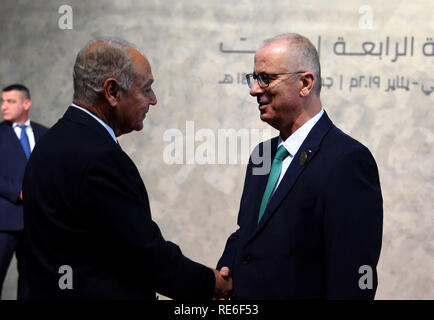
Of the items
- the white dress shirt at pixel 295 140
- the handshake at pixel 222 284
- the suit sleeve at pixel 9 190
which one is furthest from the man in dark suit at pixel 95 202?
the suit sleeve at pixel 9 190

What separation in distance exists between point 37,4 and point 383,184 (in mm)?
3129

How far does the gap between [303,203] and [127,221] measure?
0.55m

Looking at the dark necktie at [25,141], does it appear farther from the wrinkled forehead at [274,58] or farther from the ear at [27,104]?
the wrinkled forehead at [274,58]

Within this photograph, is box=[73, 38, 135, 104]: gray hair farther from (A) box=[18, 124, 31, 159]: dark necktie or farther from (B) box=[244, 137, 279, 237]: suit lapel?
(A) box=[18, 124, 31, 159]: dark necktie

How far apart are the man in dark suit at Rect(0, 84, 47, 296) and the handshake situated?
2.65m

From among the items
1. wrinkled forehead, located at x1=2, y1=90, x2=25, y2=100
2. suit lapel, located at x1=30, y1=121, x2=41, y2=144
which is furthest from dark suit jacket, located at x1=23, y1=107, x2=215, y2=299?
wrinkled forehead, located at x1=2, y1=90, x2=25, y2=100

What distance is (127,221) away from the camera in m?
1.89

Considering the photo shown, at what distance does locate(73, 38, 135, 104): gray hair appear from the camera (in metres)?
1.95

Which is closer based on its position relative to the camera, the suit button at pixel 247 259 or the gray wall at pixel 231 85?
the suit button at pixel 247 259

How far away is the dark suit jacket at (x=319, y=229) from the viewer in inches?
75.6

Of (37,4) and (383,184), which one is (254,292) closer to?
(383,184)

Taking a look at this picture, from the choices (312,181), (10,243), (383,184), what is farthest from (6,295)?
(312,181)

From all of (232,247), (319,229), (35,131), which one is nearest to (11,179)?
(35,131)

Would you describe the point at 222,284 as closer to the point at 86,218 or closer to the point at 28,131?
the point at 86,218
